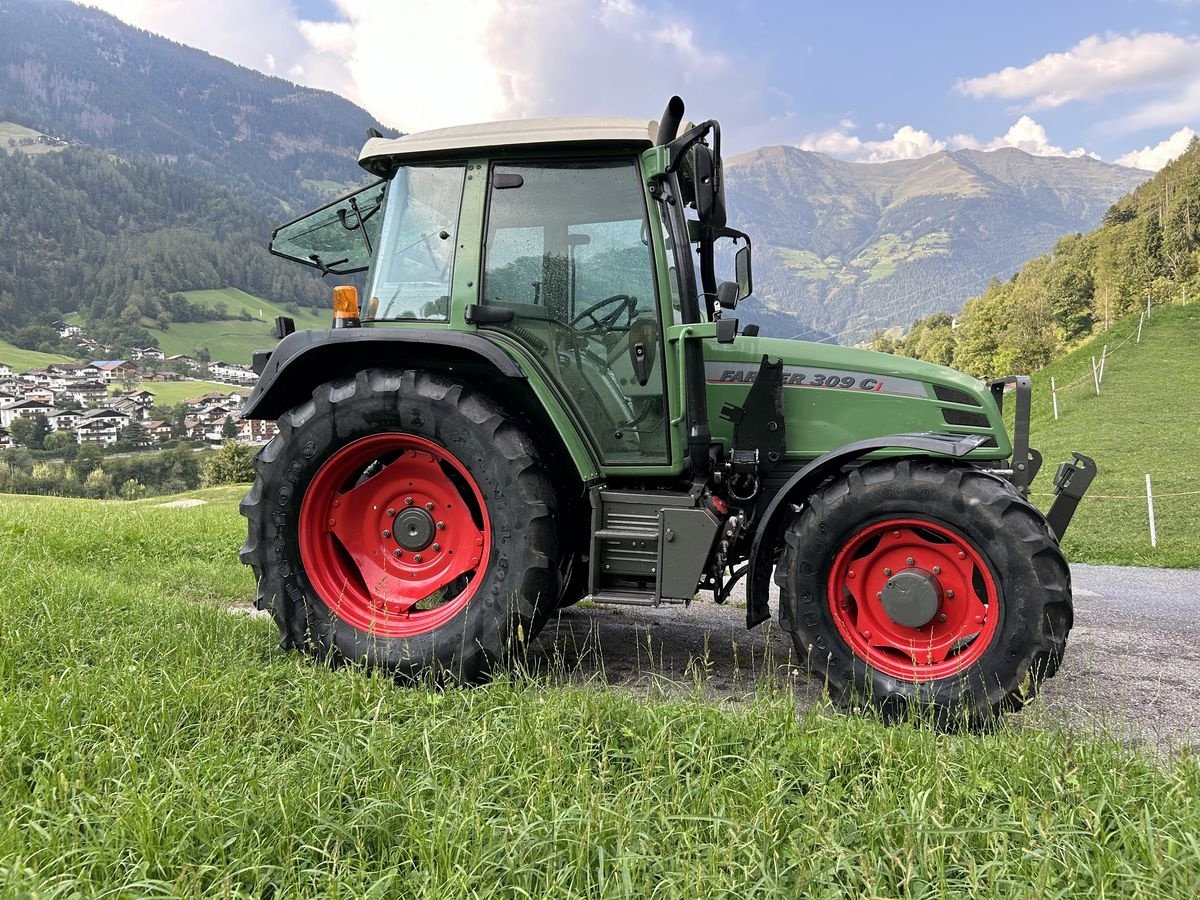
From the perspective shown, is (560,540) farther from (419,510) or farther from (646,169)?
(646,169)

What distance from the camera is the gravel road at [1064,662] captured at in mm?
3303

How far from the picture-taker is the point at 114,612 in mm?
4023

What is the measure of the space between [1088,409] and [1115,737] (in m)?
22.9

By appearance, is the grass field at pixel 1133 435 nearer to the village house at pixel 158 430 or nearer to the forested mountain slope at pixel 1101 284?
the forested mountain slope at pixel 1101 284

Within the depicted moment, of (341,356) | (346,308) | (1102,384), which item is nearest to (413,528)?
(341,356)

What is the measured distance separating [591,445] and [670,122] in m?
1.46

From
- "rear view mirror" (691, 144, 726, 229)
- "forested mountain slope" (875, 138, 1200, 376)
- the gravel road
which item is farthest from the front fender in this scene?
"forested mountain slope" (875, 138, 1200, 376)

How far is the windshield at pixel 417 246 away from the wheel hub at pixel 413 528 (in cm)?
93

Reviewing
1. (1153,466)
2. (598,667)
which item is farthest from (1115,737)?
(1153,466)

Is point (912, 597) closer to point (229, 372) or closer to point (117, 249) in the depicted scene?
point (229, 372)

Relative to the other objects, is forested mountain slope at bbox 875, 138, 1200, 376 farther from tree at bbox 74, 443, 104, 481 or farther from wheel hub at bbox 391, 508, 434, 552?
tree at bbox 74, 443, 104, 481

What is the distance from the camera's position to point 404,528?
12.1ft

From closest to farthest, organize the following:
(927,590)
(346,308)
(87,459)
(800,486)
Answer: (927,590)
(800,486)
(346,308)
(87,459)

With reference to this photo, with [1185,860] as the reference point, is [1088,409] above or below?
above
